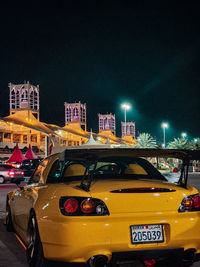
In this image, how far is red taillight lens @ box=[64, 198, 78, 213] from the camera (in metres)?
3.59

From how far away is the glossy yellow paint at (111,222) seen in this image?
346 centimetres

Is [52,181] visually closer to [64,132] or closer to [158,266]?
[158,266]

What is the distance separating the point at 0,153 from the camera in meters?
68.4

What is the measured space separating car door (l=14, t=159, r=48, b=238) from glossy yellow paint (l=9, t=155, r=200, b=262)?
19.3 inches

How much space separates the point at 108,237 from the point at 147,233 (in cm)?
41

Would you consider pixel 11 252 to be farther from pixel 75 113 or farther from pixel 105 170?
pixel 75 113

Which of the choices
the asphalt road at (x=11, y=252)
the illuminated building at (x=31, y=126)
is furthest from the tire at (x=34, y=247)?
the illuminated building at (x=31, y=126)

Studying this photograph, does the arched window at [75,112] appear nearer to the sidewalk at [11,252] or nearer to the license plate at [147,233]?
the sidewalk at [11,252]

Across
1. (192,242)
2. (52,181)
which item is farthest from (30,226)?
(192,242)

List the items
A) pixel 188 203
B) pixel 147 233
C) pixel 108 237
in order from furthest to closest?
pixel 188 203
pixel 147 233
pixel 108 237

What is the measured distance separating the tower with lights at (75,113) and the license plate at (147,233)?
150m

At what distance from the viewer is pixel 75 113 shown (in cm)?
16250

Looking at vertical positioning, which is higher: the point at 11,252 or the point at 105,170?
the point at 105,170

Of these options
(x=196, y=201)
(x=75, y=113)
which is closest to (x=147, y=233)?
(x=196, y=201)
